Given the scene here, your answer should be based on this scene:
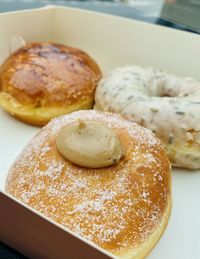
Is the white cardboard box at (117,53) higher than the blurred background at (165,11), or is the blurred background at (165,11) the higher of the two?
the blurred background at (165,11)

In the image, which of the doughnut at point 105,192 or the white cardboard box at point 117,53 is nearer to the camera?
the doughnut at point 105,192

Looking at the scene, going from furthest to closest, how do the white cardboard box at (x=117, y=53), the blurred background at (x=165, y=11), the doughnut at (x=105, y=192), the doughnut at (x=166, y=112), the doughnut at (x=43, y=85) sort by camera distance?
1. the blurred background at (x=165, y=11)
2. the doughnut at (x=43, y=85)
3. the doughnut at (x=166, y=112)
4. the white cardboard box at (x=117, y=53)
5. the doughnut at (x=105, y=192)

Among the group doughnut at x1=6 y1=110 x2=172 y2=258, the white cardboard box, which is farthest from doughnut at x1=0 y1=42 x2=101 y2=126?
doughnut at x1=6 y1=110 x2=172 y2=258

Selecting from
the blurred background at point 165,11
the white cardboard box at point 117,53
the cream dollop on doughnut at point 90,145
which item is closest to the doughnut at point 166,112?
the white cardboard box at point 117,53

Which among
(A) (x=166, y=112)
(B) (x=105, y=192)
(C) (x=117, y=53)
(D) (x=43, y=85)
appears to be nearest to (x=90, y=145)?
(B) (x=105, y=192)

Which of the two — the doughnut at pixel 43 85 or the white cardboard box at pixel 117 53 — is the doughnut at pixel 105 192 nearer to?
the white cardboard box at pixel 117 53

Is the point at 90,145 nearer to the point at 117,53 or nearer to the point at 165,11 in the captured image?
the point at 117,53
